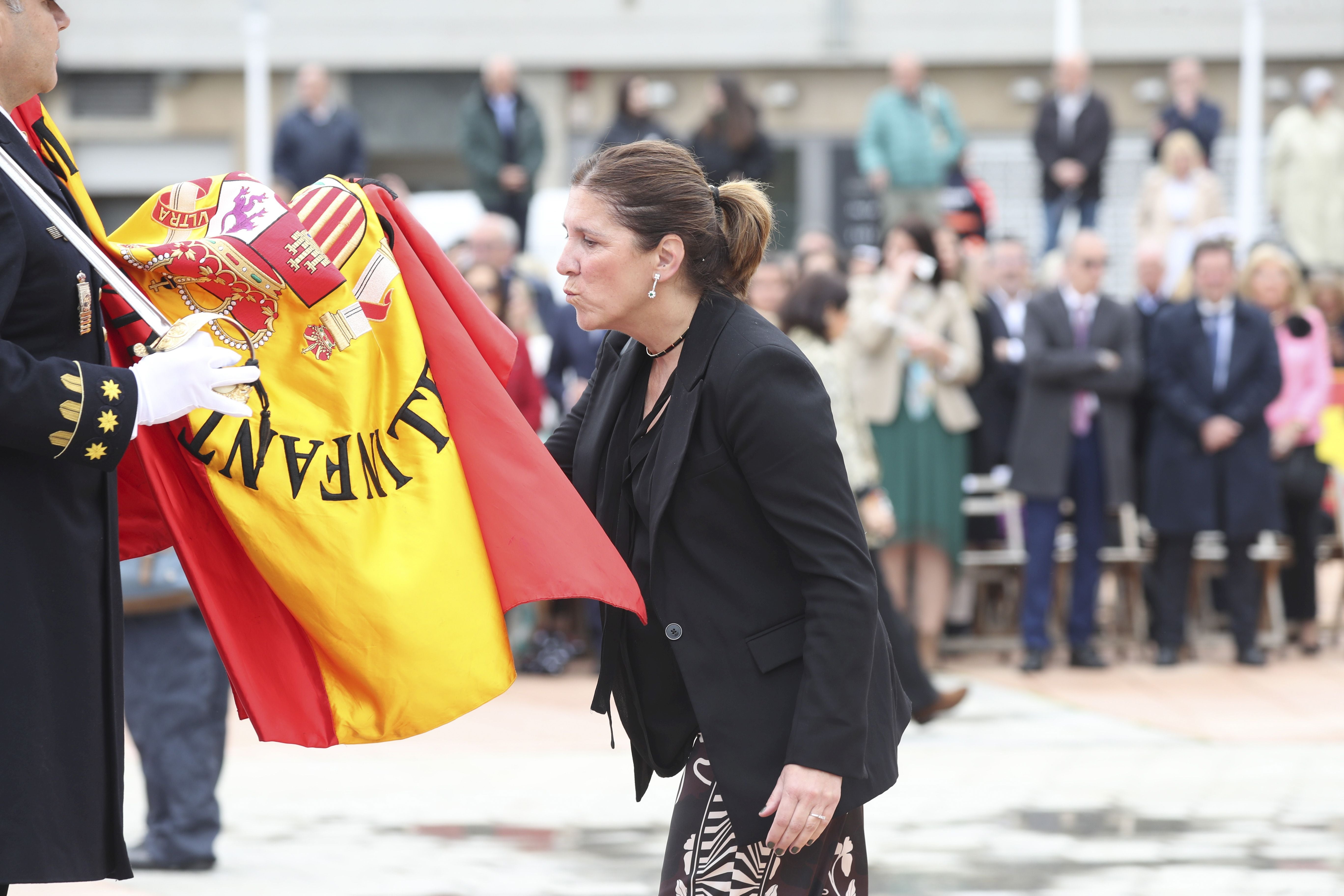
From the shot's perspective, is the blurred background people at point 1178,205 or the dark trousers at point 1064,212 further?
the dark trousers at point 1064,212

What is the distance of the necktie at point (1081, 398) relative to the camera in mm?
9570

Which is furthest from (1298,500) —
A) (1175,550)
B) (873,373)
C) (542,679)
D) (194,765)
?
(194,765)

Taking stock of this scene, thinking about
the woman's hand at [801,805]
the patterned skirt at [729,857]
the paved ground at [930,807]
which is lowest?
the paved ground at [930,807]

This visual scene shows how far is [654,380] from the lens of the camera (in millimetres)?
3410


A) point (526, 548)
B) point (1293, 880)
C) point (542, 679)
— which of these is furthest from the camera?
point (542, 679)

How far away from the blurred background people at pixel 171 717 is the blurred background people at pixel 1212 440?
5.91 m

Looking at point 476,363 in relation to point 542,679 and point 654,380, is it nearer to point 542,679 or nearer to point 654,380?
point 654,380

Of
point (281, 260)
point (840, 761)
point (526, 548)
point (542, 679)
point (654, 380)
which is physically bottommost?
point (542, 679)

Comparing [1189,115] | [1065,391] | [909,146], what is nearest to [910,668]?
[1065,391]

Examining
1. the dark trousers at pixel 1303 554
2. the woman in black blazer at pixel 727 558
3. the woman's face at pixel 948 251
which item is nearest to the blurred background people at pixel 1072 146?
the woman's face at pixel 948 251

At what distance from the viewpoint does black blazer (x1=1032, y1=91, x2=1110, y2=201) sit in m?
13.8

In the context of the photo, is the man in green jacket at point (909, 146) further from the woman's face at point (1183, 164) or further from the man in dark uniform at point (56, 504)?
the man in dark uniform at point (56, 504)

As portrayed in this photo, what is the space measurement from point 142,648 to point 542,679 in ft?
13.2

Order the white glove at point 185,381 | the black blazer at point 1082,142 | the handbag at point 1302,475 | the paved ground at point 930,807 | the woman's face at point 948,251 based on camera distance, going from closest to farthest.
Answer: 1. the white glove at point 185,381
2. the paved ground at point 930,807
3. the woman's face at point 948,251
4. the handbag at point 1302,475
5. the black blazer at point 1082,142
